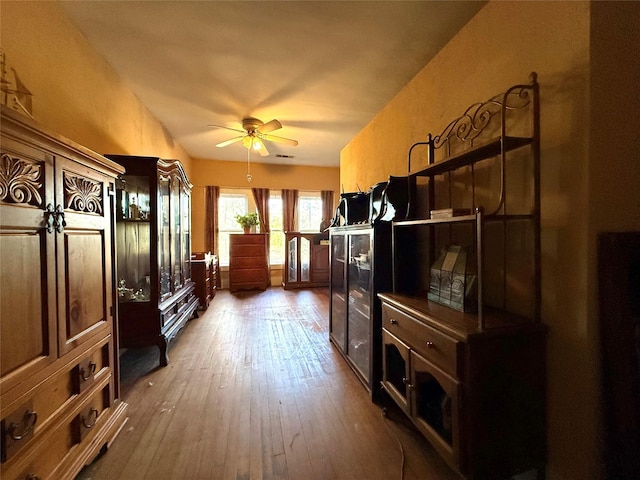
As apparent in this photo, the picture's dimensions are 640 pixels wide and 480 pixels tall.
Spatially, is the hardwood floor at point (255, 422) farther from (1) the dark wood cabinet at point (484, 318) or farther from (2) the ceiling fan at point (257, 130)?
(2) the ceiling fan at point (257, 130)

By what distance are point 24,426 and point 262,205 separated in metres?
5.18

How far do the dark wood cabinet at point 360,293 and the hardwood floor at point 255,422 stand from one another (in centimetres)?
20

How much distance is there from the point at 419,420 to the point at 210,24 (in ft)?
9.30

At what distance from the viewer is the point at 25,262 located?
106cm

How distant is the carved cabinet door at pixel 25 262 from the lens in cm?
97

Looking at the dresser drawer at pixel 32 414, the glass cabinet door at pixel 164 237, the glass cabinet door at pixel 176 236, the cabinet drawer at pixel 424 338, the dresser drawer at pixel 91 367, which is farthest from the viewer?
the glass cabinet door at pixel 176 236

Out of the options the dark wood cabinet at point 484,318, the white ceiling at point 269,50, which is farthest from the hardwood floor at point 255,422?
the white ceiling at point 269,50

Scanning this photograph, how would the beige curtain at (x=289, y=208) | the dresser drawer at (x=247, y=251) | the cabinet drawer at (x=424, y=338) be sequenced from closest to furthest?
the cabinet drawer at (x=424, y=338) → the dresser drawer at (x=247, y=251) → the beige curtain at (x=289, y=208)

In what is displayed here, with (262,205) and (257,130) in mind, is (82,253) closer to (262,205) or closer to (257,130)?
(257,130)

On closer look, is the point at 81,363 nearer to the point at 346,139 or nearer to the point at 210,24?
the point at 210,24

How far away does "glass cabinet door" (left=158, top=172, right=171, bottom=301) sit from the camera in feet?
8.62

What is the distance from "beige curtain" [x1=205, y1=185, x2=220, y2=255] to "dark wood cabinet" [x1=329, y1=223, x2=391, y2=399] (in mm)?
3648

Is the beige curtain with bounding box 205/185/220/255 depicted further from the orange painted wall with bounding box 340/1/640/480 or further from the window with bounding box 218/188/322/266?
the orange painted wall with bounding box 340/1/640/480

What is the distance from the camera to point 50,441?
116 centimetres
